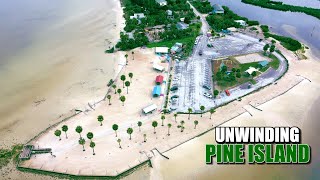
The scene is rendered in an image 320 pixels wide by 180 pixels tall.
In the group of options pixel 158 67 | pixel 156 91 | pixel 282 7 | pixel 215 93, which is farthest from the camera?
pixel 282 7

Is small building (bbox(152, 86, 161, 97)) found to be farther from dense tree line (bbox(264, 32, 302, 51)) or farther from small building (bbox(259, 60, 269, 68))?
dense tree line (bbox(264, 32, 302, 51))

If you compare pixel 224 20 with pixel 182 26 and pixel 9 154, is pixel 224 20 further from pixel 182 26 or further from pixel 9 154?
pixel 9 154

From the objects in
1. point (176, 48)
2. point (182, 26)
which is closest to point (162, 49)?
point (176, 48)

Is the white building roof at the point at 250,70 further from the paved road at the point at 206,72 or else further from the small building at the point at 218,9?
the small building at the point at 218,9

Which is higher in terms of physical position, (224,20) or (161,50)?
(224,20)

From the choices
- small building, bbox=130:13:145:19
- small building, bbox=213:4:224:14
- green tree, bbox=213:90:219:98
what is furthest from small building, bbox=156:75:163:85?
small building, bbox=213:4:224:14

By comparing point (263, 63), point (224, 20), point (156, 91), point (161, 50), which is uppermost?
point (224, 20)

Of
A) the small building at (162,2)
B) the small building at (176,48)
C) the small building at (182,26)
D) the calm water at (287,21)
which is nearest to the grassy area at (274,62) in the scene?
the calm water at (287,21)

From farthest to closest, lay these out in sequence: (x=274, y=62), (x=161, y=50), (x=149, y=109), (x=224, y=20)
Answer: (x=224, y=20) → (x=161, y=50) → (x=274, y=62) → (x=149, y=109)
